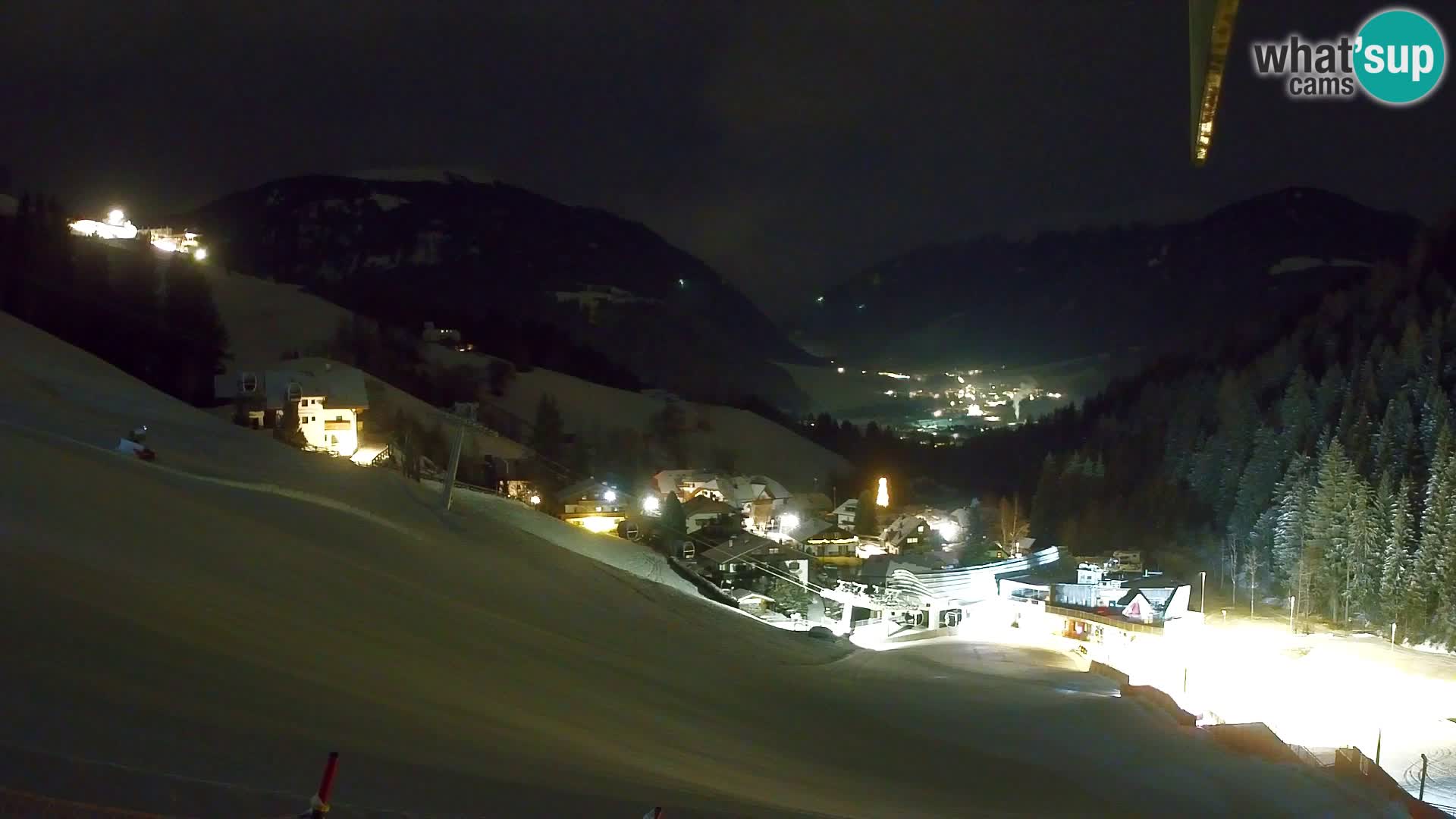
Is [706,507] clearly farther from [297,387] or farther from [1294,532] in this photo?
[1294,532]

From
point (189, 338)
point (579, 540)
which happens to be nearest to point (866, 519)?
point (579, 540)

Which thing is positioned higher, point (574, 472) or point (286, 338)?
point (286, 338)

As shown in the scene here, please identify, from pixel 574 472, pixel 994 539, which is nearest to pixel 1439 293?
pixel 994 539

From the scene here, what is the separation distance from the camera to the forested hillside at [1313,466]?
28.9 metres

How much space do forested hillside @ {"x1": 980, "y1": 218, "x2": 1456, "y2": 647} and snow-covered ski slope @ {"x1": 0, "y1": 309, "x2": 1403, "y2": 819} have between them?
799 inches

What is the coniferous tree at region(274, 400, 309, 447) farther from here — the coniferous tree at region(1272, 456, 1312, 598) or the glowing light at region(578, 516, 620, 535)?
the coniferous tree at region(1272, 456, 1312, 598)

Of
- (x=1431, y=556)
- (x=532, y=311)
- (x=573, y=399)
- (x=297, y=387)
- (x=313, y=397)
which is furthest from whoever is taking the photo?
(x=532, y=311)

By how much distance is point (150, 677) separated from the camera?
15.4 feet

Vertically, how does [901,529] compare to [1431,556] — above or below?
below

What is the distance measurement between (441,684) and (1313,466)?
37.2 m

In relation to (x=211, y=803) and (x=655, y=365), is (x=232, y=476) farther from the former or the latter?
(x=655, y=365)

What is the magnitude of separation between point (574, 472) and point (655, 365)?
78205mm

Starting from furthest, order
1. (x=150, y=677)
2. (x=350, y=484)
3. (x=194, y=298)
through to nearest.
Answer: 1. (x=194, y=298)
2. (x=350, y=484)
3. (x=150, y=677)

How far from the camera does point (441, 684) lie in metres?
6.67
